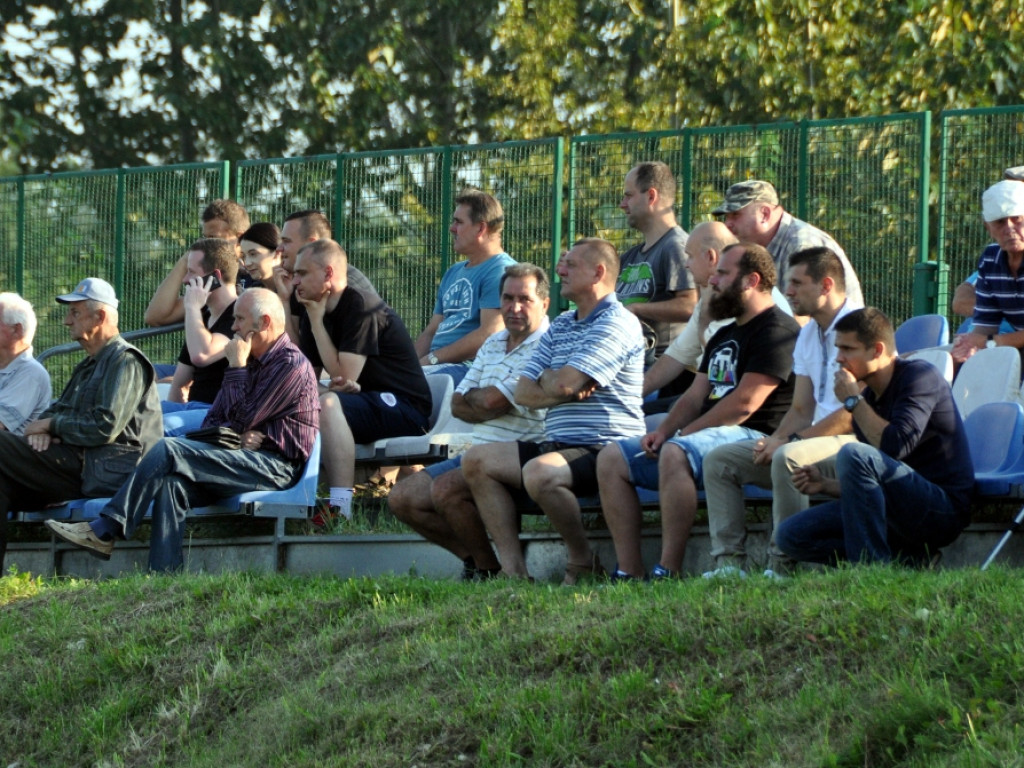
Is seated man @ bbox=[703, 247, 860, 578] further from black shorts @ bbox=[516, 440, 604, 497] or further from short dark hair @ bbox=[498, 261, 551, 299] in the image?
short dark hair @ bbox=[498, 261, 551, 299]

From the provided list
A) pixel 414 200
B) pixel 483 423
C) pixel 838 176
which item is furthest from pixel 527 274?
pixel 414 200

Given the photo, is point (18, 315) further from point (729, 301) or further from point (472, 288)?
point (729, 301)

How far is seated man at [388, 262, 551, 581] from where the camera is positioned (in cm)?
888

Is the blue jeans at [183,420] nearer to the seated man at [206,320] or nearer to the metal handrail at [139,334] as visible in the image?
the seated man at [206,320]

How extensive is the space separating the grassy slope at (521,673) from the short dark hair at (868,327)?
1.33 m

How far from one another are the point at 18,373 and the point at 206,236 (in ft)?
6.44

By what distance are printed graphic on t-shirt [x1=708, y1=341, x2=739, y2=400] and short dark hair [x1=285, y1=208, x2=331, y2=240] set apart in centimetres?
345

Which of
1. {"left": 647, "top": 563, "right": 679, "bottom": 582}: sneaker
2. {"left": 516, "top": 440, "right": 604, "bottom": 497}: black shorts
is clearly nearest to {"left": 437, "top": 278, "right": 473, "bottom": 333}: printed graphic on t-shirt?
{"left": 516, "top": 440, "right": 604, "bottom": 497}: black shorts

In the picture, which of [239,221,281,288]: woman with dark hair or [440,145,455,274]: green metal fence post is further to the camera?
[440,145,455,274]: green metal fence post

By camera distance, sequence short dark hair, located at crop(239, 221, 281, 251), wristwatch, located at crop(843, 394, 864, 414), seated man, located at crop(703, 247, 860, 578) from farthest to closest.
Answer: short dark hair, located at crop(239, 221, 281, 251) < seated man, located at crop(703, 247, 860, 578) < wristwatch, located at crop(843, 394, 864, 414)

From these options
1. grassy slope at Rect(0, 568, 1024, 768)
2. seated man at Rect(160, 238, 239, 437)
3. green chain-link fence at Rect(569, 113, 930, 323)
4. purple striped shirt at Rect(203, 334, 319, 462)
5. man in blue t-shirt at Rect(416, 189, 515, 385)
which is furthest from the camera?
green chain-link fence at Rect(569, 113, 930, 323)

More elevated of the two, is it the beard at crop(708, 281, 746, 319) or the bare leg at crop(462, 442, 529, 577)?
the beard at crop(708, 281, 746, 319)

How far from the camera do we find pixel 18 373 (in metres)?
10.8

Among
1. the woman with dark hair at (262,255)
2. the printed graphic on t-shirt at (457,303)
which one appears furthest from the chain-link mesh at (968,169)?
the woman with dark hair at (262,255)
